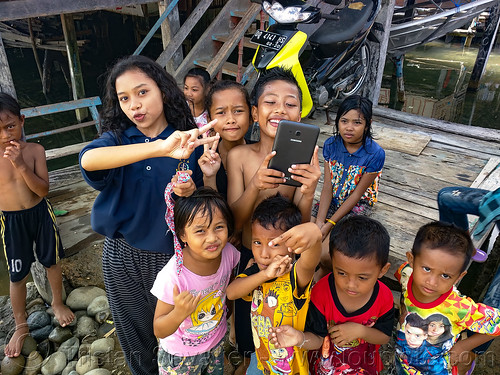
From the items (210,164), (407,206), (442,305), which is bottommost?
(407,206)

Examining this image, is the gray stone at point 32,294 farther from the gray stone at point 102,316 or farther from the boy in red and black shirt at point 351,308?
the boy in red and black shirt at point 351,308

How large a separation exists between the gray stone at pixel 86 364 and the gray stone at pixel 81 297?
468 mm

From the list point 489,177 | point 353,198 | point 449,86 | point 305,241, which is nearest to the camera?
point 305,241

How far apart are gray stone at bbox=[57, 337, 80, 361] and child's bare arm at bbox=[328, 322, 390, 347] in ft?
6.15

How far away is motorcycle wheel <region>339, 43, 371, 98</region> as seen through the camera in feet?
14.9

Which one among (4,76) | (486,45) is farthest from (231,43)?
(486,45)

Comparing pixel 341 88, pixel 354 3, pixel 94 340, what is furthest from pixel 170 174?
pixel 354 3

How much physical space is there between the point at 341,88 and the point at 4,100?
329 centimetres

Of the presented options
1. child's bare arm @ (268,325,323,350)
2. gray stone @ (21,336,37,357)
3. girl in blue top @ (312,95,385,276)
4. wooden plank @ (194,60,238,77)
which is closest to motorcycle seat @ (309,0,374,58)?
wooden plank @ (194,60,238,77)

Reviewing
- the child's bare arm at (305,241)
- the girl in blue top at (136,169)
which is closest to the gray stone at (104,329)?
the girl in blue top at (136,169)

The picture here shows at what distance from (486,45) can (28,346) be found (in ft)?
32.5

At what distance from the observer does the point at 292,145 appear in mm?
1480

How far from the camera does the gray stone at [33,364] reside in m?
2.37

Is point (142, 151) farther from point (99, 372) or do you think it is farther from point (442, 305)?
point (99, 372)
